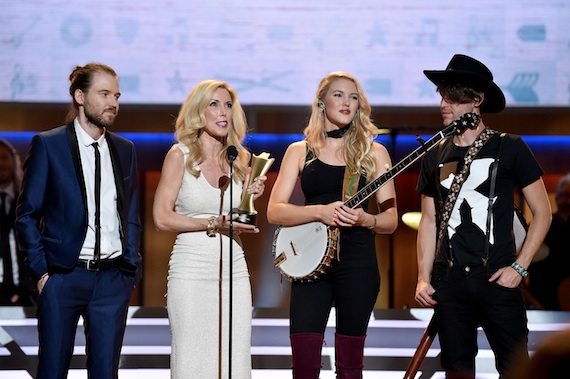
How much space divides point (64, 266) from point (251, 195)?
907 millimetres

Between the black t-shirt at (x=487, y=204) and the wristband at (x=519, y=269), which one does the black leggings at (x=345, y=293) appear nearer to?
the black t-shirt at (x=487, y=204)

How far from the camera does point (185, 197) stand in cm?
401

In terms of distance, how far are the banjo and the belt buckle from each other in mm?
856

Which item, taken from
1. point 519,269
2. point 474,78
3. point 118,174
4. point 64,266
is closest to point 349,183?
point 474,78

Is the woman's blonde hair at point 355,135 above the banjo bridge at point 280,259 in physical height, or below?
above

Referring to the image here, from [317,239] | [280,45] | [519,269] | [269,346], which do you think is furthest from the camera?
[280,45]

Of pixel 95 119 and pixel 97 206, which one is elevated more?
pixel 95 119

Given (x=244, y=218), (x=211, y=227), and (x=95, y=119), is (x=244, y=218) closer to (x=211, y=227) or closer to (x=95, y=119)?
(x=211, y=227)

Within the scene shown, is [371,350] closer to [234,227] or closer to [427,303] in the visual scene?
[427,303]

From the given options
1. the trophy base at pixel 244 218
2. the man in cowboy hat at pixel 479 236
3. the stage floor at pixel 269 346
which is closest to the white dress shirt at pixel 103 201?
the trophy base at pixel 244 218

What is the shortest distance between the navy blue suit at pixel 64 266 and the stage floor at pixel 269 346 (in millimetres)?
1079

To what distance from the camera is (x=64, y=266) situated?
3.76 m

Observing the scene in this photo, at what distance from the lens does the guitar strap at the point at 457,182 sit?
372 cm

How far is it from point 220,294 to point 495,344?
4.18 feet
